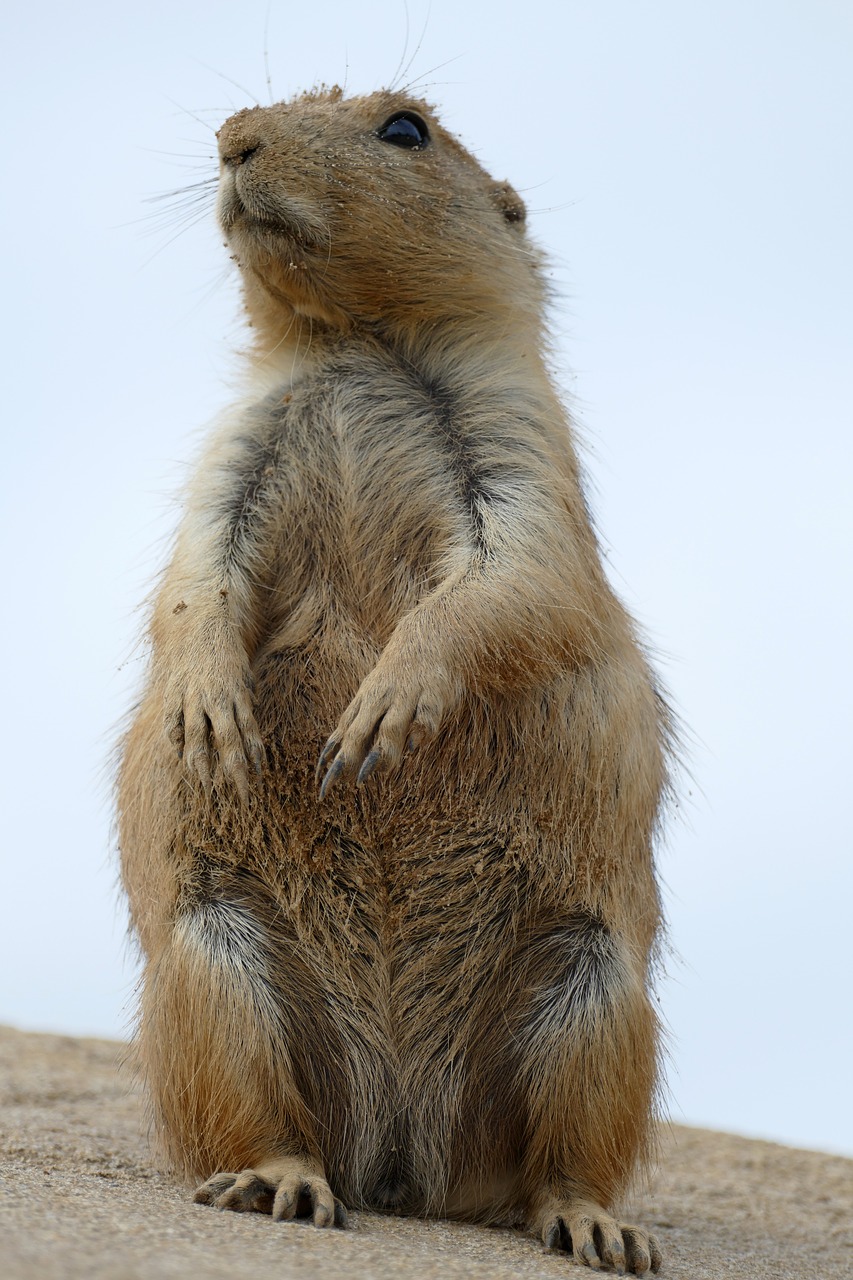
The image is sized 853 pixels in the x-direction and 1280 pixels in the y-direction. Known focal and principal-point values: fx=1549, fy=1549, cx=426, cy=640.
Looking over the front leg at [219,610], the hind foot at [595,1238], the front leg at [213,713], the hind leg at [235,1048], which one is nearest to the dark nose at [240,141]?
the front leg at [219,610]

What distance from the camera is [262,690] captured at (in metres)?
6.81

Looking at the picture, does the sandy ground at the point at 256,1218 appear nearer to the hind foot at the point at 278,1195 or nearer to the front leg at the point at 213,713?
the hind foot at the point at 278,1195

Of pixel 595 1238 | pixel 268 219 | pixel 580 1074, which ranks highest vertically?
pixel 268 219

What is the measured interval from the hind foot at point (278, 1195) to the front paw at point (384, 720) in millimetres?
1449

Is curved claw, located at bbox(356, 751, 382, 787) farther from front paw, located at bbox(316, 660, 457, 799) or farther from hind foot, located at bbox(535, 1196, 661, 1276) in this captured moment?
hind foot, located at bbox(535, 1196, 661, 1276)

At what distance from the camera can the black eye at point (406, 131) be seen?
7812 mm

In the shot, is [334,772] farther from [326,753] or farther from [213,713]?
[213,713]

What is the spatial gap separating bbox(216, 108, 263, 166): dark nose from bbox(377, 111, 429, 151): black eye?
822mm

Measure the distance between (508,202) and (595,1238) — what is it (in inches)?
211

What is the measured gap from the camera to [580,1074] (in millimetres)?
6359

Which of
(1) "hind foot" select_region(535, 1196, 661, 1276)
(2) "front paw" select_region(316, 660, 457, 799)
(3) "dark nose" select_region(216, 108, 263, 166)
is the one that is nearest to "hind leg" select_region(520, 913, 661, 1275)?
(1) "hind foot" select_region(535, 1196, 661, 1276)

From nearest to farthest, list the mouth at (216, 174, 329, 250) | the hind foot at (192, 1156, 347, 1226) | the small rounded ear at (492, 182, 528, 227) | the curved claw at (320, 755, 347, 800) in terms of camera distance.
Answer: the hind foot at (192, 1156, 347, 1226) < the curved claw at (320, 755, 347, 800) < the mouth at (216, 174, 329, 250) < the small rounded ear at (492, 182, 528, 227)

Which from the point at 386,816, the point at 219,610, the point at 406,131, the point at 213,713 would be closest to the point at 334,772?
the point at 386,816

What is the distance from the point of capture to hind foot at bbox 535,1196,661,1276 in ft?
19.7
